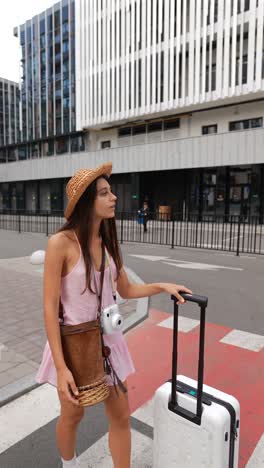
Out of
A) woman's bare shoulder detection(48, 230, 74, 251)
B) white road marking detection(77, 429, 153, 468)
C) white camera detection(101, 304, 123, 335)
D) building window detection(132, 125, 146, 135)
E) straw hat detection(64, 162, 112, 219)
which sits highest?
building window detection(132, 125, 146, 135)

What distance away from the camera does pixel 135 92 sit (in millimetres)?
26484

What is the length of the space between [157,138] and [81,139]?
7.98 m

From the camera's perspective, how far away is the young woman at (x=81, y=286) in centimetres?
178

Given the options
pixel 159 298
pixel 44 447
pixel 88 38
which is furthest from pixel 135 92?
pixel 44 447

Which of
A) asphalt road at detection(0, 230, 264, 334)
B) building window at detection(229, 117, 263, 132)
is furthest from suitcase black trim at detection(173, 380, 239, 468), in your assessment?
building window at detection(229, 117, 263, 132)

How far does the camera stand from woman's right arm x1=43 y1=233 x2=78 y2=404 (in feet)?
5.76

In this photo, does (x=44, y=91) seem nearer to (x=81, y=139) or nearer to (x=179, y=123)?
(x=81, y=139)

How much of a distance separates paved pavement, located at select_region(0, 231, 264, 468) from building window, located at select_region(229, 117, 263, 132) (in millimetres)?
17505

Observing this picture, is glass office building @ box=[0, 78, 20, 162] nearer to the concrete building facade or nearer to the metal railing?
the concrete building facade

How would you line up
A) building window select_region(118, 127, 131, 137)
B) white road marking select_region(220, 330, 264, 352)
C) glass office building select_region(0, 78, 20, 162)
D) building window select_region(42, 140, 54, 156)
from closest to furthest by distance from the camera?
white road marking select_region(220, 330, 264, 352)
building window select_region(118, 127, 131, 137)
building window select_region(42, 140, 54, 156)
glass office building select_region(0, 78, 20, 162)

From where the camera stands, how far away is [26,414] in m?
3.01

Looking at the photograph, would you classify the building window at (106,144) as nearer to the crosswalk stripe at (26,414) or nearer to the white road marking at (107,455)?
the crosswalk stripe at (26,414)

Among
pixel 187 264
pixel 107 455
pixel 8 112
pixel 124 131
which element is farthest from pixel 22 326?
pixel 8 112

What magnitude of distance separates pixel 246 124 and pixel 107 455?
76.2ft
